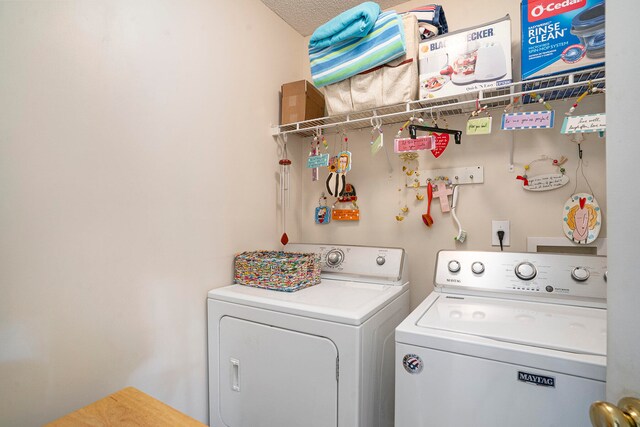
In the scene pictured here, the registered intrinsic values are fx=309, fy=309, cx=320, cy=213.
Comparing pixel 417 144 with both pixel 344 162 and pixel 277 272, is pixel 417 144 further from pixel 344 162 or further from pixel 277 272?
pixel 277 272

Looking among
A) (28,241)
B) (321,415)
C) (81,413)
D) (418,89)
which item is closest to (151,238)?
(28,241)

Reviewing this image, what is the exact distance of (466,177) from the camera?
1758 millimetres

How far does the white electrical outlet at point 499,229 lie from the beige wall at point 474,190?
0.02 metres

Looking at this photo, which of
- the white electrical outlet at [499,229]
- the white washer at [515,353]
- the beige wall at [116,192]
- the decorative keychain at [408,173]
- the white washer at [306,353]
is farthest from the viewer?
the decorative keychain at [408,173]

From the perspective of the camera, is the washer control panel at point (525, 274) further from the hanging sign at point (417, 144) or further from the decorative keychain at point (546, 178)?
the hanging sign at point (417, 144)

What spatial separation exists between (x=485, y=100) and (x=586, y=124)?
405 mm

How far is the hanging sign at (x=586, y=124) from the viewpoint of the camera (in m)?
1.18

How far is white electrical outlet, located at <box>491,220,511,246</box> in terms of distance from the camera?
5.45ft

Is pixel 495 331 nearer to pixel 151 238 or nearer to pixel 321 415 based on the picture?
pixel 321 415

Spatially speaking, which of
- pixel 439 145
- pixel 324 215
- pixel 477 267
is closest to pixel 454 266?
pixel 477 267

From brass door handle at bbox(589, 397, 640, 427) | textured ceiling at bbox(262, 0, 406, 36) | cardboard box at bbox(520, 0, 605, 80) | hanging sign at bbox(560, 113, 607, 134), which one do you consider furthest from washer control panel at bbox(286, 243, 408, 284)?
textured ceiling at bbox(262, 0, 406, 36)

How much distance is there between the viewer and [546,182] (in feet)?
5.16

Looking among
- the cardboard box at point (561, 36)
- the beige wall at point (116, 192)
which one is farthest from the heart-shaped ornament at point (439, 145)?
the beige wall at point (116, 192)

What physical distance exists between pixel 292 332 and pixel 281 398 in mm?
293
